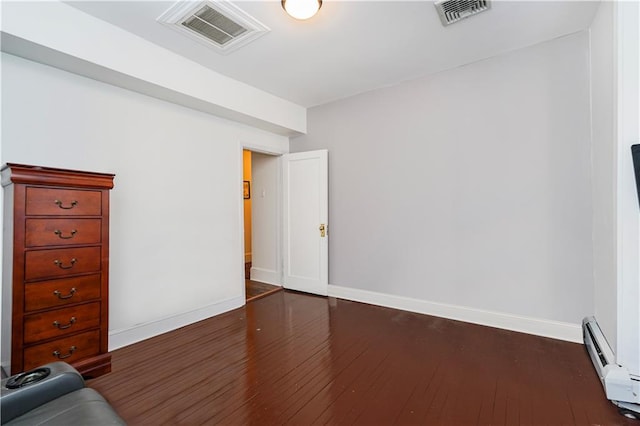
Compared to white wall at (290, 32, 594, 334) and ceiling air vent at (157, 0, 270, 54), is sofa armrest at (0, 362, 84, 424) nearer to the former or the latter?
ceiling air vent at (157, 0, 270, 54)

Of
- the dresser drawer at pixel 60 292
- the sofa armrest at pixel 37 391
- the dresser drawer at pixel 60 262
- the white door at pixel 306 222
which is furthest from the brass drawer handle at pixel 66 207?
the white door at pixel 306 222

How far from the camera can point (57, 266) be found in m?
2.00

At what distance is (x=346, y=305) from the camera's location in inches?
148

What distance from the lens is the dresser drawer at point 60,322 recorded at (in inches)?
73.9

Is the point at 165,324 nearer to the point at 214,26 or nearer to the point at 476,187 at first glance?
the point at 214,26

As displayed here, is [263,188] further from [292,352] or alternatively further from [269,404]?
[269,404]

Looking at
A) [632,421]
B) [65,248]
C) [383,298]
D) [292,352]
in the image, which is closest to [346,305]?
[383,298]

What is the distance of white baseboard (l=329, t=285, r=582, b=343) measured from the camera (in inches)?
106

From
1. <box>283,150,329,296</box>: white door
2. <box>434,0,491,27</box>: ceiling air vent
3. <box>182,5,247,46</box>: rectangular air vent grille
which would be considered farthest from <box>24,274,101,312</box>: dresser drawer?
<box>434,0,491,27</box>: ceiling air vent

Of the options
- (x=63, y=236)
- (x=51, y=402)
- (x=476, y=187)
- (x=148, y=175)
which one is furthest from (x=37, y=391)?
(x=476, y=187)

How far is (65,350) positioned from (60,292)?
415 millimetres

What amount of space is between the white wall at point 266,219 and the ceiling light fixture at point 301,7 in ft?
8.59

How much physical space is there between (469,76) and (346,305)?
3.05 metres

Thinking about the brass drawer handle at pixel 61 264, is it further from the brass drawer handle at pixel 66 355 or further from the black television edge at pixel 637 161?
the black television edge at pixel 637 161
